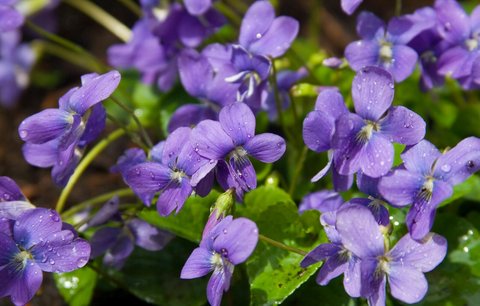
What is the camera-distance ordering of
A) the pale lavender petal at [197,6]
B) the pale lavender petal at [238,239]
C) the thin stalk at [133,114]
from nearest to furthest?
the pale lavender petal at [238,239], the thin stalk at [133,114], the pale lavender petal at [197,6]

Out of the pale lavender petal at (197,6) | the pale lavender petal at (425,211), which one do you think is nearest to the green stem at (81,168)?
the pale lavender petal at (197,6)

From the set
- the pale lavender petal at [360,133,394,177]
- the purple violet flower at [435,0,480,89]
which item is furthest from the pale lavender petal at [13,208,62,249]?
the purple violet flower at [435,0,480,89]

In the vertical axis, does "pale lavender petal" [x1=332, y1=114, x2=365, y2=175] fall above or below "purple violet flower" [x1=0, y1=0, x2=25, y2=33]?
below

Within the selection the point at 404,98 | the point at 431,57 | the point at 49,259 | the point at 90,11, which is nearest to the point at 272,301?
the point at 49,259

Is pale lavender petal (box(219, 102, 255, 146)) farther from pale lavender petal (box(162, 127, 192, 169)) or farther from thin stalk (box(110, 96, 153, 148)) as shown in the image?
thin stalk (box(110, 96, 153, 148))

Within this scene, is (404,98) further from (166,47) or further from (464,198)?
(166,47)

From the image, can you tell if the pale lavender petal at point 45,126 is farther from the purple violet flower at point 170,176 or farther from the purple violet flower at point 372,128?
the purple violet flower at point 372,128

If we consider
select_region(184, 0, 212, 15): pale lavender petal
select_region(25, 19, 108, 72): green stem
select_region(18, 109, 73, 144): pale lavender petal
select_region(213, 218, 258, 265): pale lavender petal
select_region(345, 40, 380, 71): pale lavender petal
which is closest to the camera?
select_region(213, 218, 258, 265): pale lavender petal
